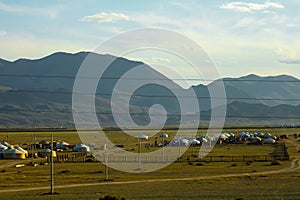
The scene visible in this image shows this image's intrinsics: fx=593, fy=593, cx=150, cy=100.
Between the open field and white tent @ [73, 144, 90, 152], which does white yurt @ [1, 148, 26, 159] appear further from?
the open field

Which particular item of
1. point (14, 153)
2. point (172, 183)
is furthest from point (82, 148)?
point (172, 183)

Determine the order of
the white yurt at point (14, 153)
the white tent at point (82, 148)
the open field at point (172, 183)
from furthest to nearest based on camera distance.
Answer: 1. the white tent at point (82, 148)
2. the white yurt at point (14, 153)
3. the open field at point (172, 183)

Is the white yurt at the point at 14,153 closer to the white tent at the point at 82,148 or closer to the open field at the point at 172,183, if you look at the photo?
the white tent at the point at 82,148

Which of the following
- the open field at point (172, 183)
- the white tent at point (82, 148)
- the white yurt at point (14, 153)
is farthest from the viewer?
the white tent at point (82, 148)

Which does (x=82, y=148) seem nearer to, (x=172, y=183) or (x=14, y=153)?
(x=14, y=153)

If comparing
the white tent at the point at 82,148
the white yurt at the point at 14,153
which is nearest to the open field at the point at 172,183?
the white yurt at the point at 14,153

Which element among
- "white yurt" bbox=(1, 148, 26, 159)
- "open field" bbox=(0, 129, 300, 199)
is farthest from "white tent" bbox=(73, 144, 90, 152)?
"open field" bbox=(0, 129, 300, 199)

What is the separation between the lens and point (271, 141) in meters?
145

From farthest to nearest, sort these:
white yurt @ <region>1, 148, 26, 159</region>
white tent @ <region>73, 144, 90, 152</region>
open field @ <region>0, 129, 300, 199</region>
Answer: white tent @ <region>73, 144, 90, 152</region> → white yurt @ <region>1, 148, 26, 159</region> → open field @ <region>0, 129, 300, 199</region>

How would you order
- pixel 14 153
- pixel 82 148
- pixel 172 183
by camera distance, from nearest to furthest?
pixel 172 183 < pixel 14 153 < pixel 82 148

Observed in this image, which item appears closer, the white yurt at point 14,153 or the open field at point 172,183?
the open field at point 172,183

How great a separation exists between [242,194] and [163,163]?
40509 mm

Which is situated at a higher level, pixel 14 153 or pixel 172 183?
pixel 172 183

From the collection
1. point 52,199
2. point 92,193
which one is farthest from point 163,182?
point 52,199
